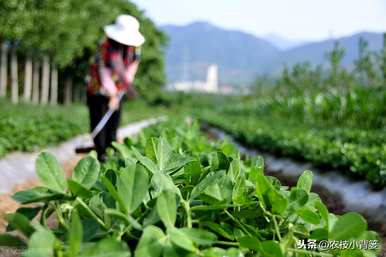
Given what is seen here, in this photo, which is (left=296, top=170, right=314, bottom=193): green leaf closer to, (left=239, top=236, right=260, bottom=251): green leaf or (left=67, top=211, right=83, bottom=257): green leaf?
(left=239, top=236, right=260, bottom=251): green leaf

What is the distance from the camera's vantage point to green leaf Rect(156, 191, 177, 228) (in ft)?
3.37

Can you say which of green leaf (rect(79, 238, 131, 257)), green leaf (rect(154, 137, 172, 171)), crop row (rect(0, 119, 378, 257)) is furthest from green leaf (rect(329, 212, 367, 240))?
green leaf (rect(154, 137, 172, 171))

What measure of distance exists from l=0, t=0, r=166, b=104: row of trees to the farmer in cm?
1366

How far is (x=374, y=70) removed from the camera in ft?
53.7

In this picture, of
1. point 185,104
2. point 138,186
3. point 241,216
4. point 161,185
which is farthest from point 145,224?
point 185,104

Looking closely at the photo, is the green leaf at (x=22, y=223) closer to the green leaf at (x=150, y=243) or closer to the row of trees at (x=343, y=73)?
the green leaf at (x=150, y=243)

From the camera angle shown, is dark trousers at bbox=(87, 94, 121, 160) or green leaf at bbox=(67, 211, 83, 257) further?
dark trousers at bbox=(87, 94, 121, 160)

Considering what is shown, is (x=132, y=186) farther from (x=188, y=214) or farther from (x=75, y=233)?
(x=75, y=233)

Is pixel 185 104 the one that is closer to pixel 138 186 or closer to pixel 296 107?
pixel 296 107

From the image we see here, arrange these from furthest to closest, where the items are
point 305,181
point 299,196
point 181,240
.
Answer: point 305,181, point 299,196, point 181,240

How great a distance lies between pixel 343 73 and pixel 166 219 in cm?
1918

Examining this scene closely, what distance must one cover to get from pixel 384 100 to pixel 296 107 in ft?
22.1

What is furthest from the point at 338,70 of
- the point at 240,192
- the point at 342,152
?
the point at 240,192

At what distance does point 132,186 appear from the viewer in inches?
43.6
